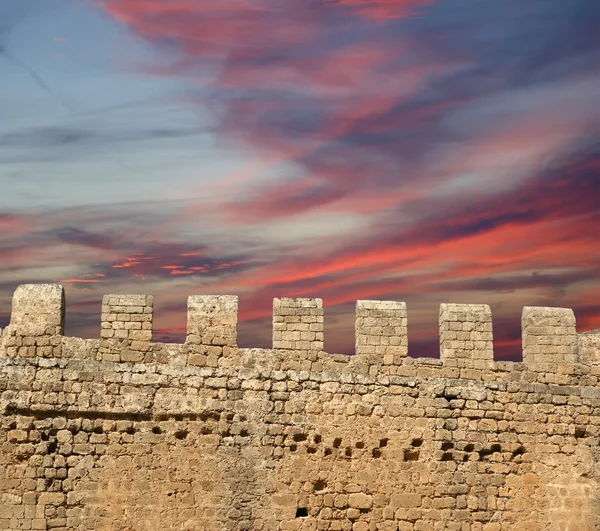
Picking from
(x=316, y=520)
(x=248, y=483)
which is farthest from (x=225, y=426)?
(x=316, y=520)

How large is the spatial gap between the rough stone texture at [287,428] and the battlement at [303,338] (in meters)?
0.02

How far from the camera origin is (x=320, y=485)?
39.4 feet

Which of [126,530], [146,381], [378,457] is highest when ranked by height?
[146,381]

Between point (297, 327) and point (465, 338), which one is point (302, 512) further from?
point (465, 338)

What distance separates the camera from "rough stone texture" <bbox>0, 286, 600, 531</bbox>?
11.7 m

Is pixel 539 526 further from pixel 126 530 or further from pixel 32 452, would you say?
pixel 32 452

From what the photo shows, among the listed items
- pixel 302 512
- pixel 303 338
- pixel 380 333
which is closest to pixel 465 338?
pixel 380 333

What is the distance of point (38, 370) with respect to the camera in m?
11.8

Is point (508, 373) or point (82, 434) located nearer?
point (82, 434)

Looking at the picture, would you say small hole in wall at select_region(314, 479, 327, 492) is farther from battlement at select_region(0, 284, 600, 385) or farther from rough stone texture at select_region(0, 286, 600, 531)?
battlement at select_region(0, 284, 600, 385)

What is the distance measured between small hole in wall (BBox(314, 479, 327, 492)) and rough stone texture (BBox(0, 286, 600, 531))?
3 centimetres

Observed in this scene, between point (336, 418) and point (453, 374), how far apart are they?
1.59 meters

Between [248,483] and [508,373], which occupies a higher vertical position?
[508,373]

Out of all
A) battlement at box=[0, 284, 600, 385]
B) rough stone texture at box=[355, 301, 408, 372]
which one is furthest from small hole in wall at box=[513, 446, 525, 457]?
rough stone texture at box=[355, 301, 408, 372]
